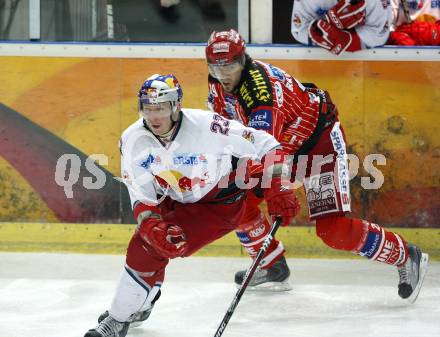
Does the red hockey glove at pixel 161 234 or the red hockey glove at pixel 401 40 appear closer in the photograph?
the red hockey glove at pixel 161 234

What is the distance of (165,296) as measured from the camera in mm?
4316

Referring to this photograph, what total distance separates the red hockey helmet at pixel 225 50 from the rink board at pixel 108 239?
4.55 feet

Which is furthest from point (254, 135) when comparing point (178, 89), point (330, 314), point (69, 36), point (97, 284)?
point (69, 36)

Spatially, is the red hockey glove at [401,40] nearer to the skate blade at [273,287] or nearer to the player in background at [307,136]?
the player in background at [307,136]

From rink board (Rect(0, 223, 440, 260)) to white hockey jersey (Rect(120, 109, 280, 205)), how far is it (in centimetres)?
153

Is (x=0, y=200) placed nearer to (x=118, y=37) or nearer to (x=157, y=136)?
(x=118, y=37)

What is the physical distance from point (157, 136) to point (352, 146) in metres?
1.89

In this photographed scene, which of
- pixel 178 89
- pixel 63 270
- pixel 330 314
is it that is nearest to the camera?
pixel 178 89

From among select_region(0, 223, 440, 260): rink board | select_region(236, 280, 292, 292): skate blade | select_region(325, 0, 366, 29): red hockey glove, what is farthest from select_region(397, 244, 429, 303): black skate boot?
select_region(325, 0, 366, 29): red hockey glove

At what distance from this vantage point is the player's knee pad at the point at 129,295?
349 cm

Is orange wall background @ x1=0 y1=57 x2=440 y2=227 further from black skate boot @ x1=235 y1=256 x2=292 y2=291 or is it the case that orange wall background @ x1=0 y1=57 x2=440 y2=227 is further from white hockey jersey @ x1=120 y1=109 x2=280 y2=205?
white hockey jersey @ x1=120 y1=109 x2=280 y2=205

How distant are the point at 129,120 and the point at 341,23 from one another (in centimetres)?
118

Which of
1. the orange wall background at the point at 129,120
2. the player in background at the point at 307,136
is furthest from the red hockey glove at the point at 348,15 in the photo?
the player in background at the point at 307,136

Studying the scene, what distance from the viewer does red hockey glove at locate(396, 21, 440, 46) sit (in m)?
5.28
